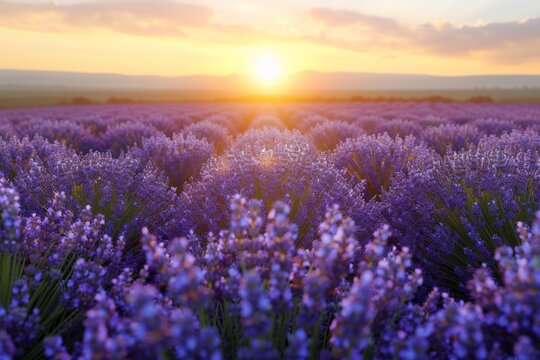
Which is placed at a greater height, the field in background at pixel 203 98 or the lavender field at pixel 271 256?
the lavender field at pixel 271 256

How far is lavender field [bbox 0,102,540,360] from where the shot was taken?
1323mm

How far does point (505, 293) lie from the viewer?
1.37 m

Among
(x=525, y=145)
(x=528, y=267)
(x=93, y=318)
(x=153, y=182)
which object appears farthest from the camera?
(x=525, y=145)

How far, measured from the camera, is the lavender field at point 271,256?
132 cm

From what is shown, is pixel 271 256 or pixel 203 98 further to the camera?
pixel 203 98

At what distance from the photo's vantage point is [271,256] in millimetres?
1745

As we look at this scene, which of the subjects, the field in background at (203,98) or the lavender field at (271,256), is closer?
the lavender field at (271,256)

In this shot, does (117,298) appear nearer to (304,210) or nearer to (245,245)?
(245,245)

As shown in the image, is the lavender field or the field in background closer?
the lavender field

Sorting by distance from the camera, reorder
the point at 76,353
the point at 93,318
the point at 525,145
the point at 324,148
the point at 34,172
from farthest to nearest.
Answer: the point at 324,148, the point at 525,145, the point at 34,172, the point at 76,353, the point at 93,318

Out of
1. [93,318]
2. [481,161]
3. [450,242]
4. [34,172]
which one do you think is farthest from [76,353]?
[481,161]

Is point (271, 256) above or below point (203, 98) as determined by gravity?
above

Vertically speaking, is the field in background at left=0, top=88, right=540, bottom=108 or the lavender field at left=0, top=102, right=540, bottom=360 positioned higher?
the lavender field at left=0, top=102, right=540, bottom=360

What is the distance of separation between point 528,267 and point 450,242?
1950mm
